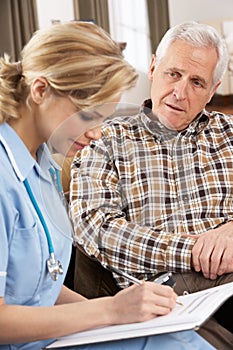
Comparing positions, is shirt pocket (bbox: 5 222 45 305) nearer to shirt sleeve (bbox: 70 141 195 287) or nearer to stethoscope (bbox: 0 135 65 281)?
stethoscope (bbox: 0 135 65 281)

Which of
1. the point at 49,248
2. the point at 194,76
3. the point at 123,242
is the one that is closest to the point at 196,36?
the point at 194,76

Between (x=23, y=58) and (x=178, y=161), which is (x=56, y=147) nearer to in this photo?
(x=23, y=58)

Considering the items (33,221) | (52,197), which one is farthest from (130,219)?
(33,221)

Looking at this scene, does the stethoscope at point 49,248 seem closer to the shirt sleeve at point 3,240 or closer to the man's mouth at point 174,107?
the shirt sleeve at point 3,240

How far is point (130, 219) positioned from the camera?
1.99 m

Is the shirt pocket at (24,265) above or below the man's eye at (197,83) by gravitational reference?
below

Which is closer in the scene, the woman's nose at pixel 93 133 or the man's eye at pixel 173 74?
the woman's nose at pixel 93 133

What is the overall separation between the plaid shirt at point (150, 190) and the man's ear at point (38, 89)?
2.10 feet

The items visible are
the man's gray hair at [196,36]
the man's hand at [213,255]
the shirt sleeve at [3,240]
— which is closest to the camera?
the shirt sleeve at [3,240]

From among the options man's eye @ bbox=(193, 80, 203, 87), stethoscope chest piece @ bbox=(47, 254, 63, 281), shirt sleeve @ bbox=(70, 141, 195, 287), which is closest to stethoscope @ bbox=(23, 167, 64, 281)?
stethoscope chest piece @ bbox=(47, 254, 63, 281)

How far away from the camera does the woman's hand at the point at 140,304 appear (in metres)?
1.18

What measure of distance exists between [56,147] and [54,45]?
193mm

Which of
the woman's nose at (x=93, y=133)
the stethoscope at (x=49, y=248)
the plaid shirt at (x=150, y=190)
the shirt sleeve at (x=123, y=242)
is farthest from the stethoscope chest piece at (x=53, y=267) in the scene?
the shirt sleeve at (x=123, y=242)

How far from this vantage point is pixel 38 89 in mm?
1186
